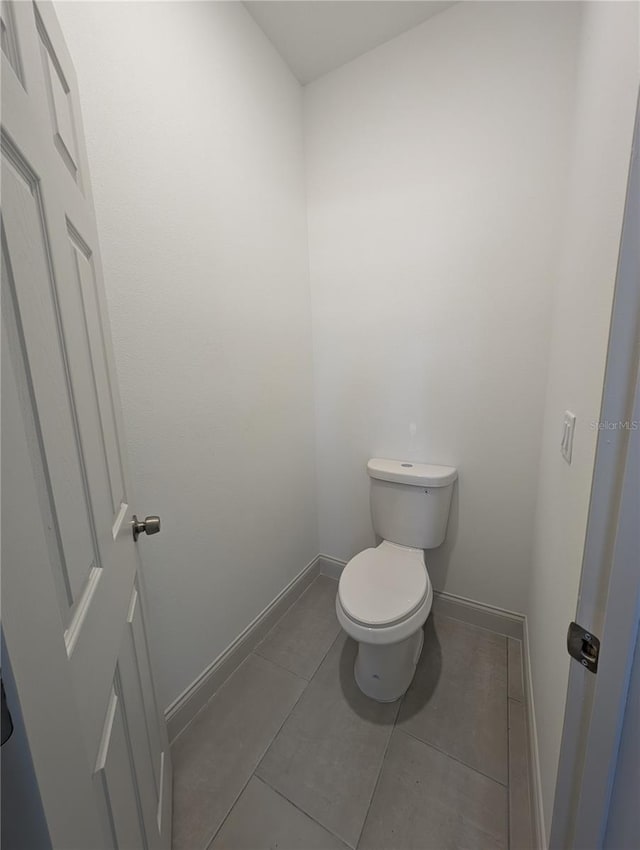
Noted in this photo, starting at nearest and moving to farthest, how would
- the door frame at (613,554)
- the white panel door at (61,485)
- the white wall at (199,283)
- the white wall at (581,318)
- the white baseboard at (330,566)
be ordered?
1. the white panel door at (61,485)
2. the door frame at (613,554)
3. the white wall at (581,318)
4. the white wall at (199,283)
5. the white baseboard at (330,566)

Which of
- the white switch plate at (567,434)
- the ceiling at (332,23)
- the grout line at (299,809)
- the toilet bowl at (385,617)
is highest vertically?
the ceiling at (332,23)

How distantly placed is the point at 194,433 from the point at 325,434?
0.86 m

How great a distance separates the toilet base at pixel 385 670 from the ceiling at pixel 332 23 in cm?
236

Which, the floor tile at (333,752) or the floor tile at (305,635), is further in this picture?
the floor tile at (305,635)

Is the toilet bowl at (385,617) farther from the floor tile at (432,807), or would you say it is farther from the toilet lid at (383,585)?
the floor tile at (432,807)

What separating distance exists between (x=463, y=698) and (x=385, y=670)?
342mm

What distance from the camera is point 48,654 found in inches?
13.9

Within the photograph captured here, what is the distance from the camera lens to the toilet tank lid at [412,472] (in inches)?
58.9

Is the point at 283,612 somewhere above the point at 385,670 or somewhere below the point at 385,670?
below

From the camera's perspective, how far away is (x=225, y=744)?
3.79ft

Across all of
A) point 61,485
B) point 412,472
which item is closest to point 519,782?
point 412,472

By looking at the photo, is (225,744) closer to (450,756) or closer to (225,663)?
(225,663)

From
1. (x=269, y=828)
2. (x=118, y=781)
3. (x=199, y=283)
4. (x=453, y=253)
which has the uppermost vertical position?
(x=453, y=253)

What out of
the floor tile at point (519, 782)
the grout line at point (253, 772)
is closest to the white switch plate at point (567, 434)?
the floor tile at point (519, 782)
